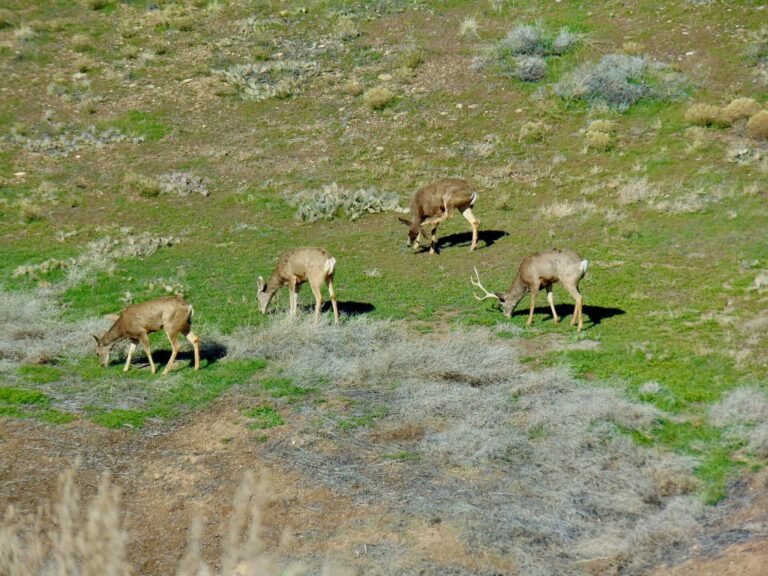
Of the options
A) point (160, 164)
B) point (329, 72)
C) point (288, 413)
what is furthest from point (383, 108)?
point (288, 413)

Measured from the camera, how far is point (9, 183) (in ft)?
102

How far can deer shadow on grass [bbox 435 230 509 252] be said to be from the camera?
2535 cm

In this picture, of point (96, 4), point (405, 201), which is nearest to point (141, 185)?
point (405, 201)

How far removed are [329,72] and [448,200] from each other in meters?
16.0

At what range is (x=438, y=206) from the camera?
25031 mm

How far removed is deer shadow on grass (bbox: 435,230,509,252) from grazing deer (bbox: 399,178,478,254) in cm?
53

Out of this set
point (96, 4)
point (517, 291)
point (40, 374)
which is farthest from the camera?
point (96, 4)

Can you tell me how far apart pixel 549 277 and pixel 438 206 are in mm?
7171

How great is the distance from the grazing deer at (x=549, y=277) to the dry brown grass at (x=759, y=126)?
1420cm

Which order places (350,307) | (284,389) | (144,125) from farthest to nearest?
(144,125) → (350,307) → (284,389)

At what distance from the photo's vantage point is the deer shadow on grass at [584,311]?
61.3 ft

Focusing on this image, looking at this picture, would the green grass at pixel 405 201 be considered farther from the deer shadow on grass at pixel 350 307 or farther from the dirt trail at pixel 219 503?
the dirt trail at pixel 219 503

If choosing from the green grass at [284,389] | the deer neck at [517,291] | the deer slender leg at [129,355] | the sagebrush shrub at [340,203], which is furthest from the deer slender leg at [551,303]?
the sagebrush shrub at [340,203]

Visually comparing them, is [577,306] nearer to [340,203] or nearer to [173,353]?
[173,353]
